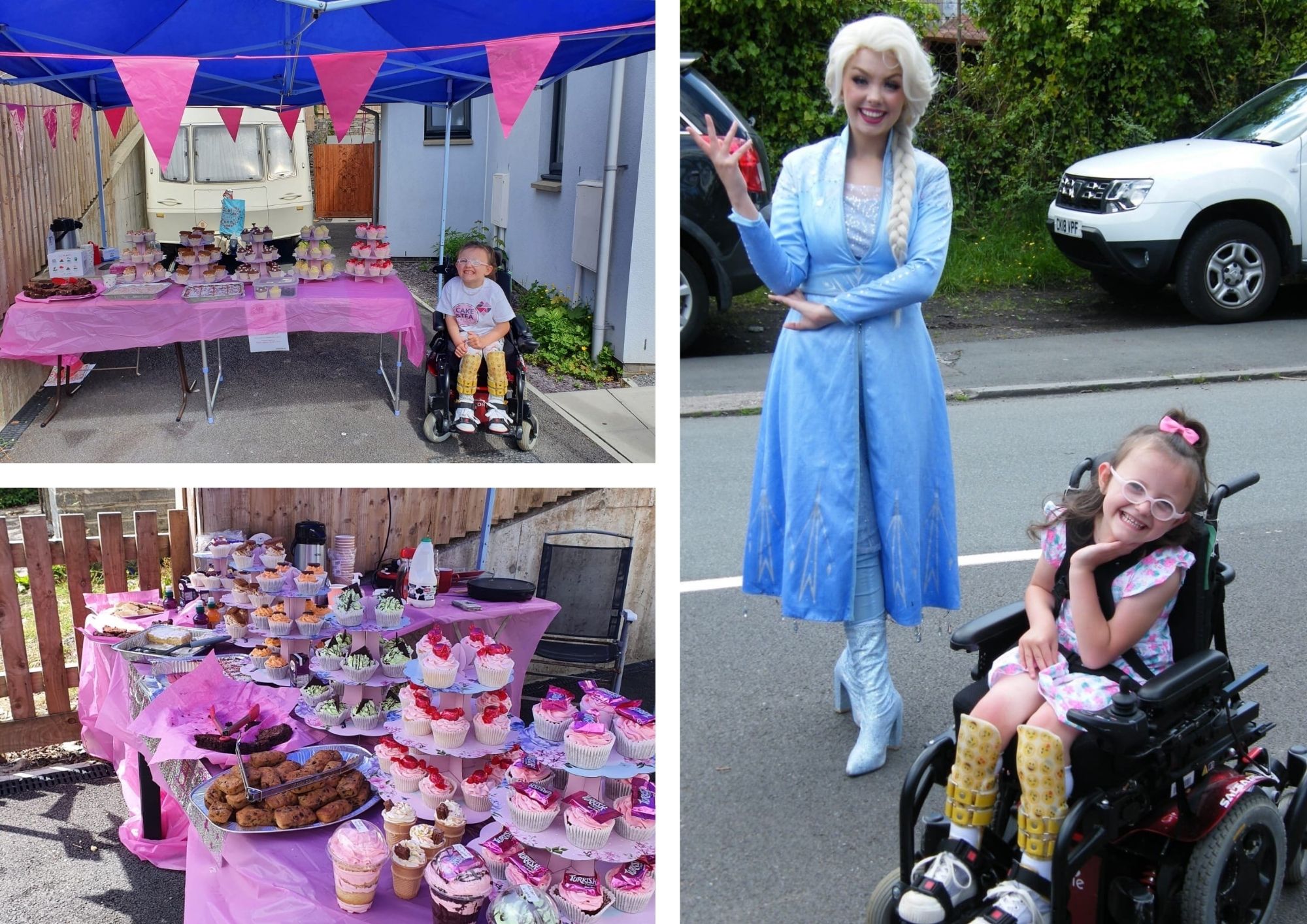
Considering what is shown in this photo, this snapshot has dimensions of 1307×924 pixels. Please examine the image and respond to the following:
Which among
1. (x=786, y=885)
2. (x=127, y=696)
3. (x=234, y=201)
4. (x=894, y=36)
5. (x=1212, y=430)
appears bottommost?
(x=127, y=696)

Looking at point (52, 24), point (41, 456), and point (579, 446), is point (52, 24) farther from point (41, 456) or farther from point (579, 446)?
point (579, 446)

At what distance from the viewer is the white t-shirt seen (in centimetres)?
716

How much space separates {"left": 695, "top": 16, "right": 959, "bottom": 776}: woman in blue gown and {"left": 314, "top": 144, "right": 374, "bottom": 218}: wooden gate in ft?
55.3

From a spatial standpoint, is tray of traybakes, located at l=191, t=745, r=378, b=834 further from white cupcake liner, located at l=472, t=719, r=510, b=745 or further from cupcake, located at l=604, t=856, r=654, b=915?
cupcake, located at l=604, t=856, r=654, b=915

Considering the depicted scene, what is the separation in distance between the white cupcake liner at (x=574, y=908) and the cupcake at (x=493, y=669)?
0.94 m

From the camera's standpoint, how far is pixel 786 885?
344 cm

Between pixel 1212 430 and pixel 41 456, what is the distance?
715 cm

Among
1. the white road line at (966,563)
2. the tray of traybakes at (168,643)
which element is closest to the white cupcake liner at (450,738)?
the tray of traybakes at (168,643)

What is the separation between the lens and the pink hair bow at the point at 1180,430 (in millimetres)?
2820

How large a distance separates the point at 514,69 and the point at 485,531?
99.4 inches

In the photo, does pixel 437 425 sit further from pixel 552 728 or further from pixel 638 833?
pixel 638 833

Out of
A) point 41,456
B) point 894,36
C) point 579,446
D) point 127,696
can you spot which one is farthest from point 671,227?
point 41,456

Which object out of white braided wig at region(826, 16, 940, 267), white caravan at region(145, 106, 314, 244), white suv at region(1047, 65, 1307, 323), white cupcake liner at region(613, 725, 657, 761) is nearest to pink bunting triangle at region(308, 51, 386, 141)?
white braided wig at region(826, 16, 940, 267)

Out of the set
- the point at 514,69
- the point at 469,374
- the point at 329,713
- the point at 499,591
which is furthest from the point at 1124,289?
the point at 329,713
